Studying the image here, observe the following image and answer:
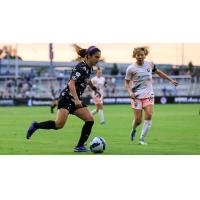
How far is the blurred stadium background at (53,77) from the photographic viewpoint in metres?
11.9

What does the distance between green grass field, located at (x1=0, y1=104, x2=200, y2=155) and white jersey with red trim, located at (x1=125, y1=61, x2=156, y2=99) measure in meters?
0.69

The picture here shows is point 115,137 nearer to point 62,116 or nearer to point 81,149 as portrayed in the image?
point 81,149

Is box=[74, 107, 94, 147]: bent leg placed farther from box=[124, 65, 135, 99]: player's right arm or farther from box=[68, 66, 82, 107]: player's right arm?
box=[124, 65, 135, 99]: player's right arm

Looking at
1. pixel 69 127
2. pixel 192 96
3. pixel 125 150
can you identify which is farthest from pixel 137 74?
pixel 192 96

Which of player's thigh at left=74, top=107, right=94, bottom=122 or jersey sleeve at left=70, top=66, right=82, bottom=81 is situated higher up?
jersey sleeve at left=70, top=66, right=82, bottom=81

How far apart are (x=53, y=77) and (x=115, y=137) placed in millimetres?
1749

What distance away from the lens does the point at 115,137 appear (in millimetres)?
12125

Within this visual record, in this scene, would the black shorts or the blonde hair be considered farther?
the blonde hair

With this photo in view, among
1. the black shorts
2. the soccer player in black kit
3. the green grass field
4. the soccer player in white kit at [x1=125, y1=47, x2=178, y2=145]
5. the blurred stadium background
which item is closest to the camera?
the soccer player in black kit

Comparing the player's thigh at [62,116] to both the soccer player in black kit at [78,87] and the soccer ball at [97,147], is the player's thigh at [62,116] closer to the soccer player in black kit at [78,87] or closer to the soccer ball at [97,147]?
the soccer player in black kit at [78,87]

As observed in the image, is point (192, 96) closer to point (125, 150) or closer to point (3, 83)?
point (3, 83)

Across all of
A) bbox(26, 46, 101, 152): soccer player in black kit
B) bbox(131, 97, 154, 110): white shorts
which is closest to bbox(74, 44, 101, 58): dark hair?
bbox(26, 46, 101, 152): soccer player in black kit

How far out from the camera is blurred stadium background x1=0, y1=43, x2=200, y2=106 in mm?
11945

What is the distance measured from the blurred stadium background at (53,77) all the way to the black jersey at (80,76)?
111 cm
